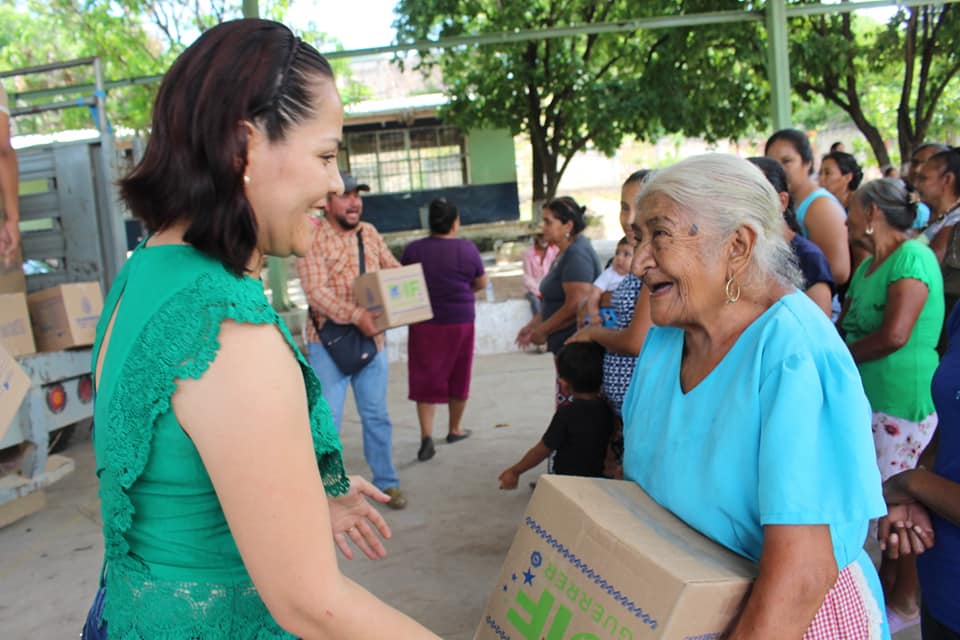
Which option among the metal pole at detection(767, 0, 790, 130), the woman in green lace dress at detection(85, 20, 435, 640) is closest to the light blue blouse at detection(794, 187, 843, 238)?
the woman in green lace dress at detection(85, 20, 435, 640)

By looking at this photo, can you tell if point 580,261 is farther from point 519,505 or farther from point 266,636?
point 266,636

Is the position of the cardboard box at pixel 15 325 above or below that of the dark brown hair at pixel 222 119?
below

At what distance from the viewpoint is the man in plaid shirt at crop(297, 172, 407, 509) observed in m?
4.79

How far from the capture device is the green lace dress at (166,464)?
1096 millimetres

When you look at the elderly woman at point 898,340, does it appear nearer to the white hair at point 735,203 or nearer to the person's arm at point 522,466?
the person's arm at point 522,466

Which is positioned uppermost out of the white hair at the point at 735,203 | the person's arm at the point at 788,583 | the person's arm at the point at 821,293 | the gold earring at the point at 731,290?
the white hair at the point at 735,203

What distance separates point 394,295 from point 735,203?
3283mm

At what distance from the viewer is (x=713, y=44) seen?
13117 mm

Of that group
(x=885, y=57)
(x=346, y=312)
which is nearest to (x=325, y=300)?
(x=346, y=312)

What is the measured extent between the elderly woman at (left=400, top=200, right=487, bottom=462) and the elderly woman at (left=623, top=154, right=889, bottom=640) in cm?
388

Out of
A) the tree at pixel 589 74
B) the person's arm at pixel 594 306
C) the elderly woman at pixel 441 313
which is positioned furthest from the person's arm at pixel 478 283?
the tree at pixel 589 74

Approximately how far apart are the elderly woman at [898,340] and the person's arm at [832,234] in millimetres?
556

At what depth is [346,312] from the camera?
4730mm

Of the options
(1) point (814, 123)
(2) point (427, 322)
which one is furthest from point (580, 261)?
(1) point (814, 123)
